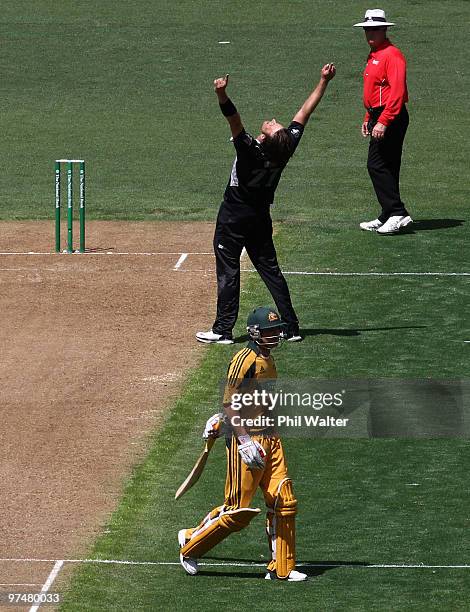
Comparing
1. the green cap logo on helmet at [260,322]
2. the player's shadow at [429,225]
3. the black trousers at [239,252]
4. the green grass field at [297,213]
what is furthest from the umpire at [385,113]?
the green cap logo on helmet at [260,322]

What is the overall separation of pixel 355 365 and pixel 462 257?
189 inches

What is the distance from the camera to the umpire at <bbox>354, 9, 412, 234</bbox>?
2081cm

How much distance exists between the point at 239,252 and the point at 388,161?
5146 millimetres

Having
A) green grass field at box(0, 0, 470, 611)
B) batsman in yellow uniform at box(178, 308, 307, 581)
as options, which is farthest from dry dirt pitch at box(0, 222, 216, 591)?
batsman in yellow uniform at box(178, 308, 307, 581)

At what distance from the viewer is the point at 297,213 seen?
23.3 meters

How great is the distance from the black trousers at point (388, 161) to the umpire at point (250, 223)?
15.1ft

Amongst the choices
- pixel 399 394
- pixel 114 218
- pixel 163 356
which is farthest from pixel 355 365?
pixel 114 218

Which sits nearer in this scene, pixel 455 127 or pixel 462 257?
pixel 462 257

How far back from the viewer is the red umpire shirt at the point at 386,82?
2080 centimetres

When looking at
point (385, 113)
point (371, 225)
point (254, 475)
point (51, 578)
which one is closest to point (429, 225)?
point (371, 225)

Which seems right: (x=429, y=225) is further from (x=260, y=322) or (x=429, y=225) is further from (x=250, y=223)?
(x=260, y=322)

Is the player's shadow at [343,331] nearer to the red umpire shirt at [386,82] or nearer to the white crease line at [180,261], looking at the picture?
the white crease line at [180,261]

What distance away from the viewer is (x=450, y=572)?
38.0 ft

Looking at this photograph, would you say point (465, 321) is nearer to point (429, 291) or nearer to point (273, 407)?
point (429, 291)
